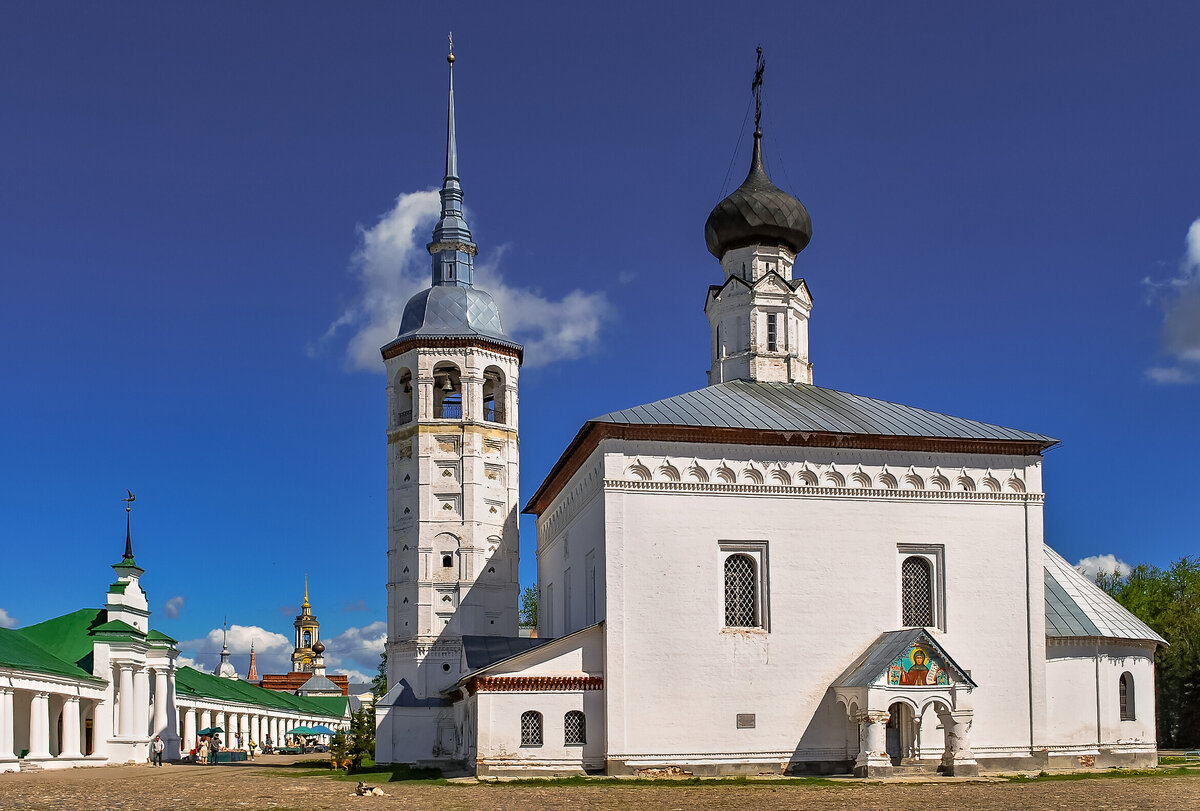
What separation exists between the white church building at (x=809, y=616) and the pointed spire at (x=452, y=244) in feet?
31.4

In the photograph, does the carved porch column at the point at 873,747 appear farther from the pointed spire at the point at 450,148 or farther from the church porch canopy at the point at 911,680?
the pointed spire at the point at 450,148

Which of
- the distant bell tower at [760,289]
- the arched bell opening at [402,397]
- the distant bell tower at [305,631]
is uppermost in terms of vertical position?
the distant bell tower at [760,289]

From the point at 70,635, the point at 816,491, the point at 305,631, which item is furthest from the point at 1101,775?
the point at 305,631

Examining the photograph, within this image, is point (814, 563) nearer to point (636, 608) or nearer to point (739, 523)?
point (739, 523)

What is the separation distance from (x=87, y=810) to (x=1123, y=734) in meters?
19.7

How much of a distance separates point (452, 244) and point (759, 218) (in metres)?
9.94

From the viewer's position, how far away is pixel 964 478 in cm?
2516

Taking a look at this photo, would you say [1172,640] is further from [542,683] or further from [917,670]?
[542,683]

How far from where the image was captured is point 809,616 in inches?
942

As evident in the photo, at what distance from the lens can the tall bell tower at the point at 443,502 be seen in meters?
31.5

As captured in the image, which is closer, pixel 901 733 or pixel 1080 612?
pixel 901 733

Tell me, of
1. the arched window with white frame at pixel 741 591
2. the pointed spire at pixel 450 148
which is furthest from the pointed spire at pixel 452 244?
the arched window with white frame at pixel 741 591

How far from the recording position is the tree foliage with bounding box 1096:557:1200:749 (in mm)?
41375

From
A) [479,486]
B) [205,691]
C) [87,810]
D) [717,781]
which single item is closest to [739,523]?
[717,781]
